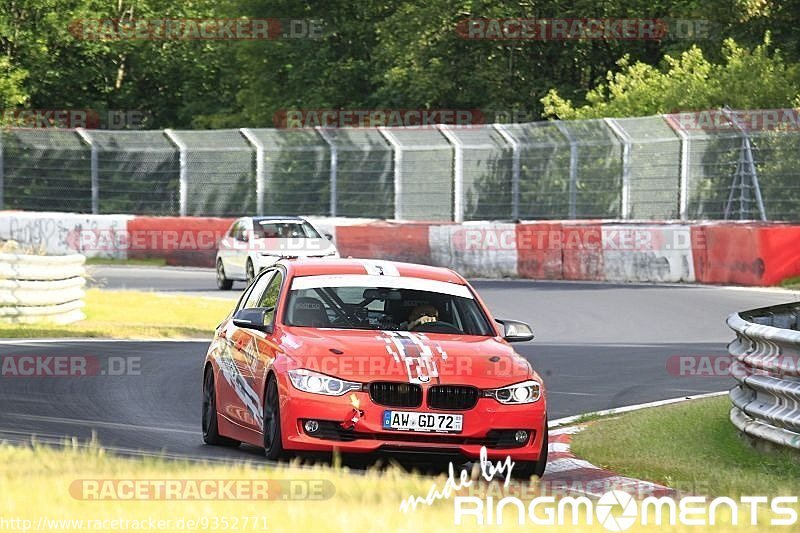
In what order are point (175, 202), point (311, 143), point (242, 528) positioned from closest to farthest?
1. point (242, 528)
2. point (311, 143)
3. point (175, 202)

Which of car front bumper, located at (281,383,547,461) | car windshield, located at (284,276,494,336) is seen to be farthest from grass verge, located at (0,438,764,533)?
car windshield, located at (284,276,494,336)

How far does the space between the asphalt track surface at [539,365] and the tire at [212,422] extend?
0.10m

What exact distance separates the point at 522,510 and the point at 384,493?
24.2 inches

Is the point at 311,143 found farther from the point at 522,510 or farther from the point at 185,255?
the point at 522,510

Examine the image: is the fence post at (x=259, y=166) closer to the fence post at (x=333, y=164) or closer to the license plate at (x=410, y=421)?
the fence post at (x=333, y=164)

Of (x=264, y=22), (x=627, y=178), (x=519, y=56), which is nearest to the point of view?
(x=627, y=178)

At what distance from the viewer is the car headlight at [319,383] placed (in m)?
10.1

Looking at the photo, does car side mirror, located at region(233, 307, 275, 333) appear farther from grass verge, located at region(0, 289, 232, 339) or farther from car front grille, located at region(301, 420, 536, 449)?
grass verge, located at region(0, 289, 232, 339)

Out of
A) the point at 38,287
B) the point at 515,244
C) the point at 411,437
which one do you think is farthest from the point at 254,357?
the point at 515,244

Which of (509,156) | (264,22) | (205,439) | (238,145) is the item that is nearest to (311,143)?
(238,145)

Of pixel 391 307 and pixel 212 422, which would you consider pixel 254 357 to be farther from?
pixel 391 307

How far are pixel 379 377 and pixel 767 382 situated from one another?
258 cm

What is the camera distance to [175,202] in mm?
41469

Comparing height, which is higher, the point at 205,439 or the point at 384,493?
the point at 384,493
